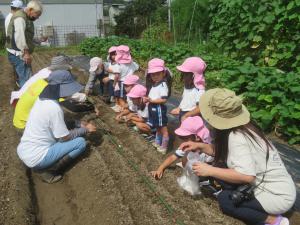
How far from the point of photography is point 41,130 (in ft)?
13.5

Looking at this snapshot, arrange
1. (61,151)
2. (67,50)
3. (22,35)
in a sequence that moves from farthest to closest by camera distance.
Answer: (67,50)
(22,35)
(61,151)

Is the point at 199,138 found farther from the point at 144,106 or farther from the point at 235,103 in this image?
the point at 144,106

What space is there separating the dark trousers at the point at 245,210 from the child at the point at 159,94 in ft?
5.51

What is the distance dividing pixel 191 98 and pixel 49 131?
163cm

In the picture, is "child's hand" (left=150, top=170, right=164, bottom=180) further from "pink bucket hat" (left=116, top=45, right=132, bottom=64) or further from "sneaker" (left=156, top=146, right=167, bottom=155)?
"pink bucket hat" (left=116, top=45, right=132, bottom=64)

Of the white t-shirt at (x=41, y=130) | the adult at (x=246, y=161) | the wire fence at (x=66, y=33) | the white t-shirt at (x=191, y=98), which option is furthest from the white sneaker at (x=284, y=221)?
the wire fence at (x=66, y=33)

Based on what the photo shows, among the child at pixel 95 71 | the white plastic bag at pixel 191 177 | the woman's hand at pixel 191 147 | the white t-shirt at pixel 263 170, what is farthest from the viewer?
the child at pixel 95 71

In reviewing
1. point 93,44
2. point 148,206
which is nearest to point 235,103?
point 148,206

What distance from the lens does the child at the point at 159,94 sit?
15.4 ft

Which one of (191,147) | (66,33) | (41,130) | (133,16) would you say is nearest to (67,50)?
(133,16)

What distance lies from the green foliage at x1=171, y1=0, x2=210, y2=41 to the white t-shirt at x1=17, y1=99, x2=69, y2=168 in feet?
30.8

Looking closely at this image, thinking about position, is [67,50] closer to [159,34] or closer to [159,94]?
[159,34]

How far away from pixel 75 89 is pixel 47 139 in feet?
2.06

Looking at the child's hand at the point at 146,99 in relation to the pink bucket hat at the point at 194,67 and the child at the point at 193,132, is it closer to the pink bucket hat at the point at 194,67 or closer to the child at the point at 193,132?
the pink bucket hat at the point at 194,67
